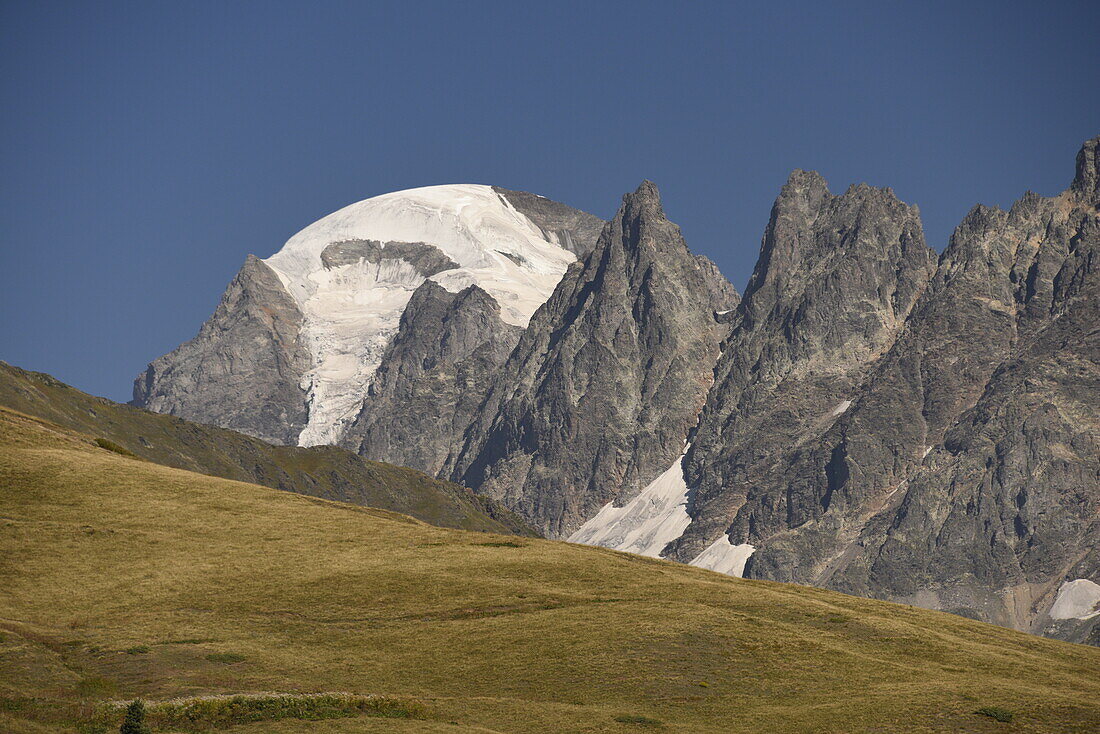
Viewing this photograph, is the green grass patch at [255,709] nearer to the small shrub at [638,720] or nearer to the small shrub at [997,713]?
the small shrub at [638,720]

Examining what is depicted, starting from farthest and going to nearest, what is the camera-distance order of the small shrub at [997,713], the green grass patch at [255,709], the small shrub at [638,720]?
1. the small shrub at [997,713]
2. the small shrub at [638,720]
3. the green grass patch at [255,709]

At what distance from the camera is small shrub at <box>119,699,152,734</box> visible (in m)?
51.5

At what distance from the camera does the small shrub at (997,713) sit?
61.6m

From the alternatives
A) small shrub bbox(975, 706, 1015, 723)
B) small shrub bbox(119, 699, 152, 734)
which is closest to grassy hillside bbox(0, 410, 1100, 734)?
small shrub bbox(975, 706, 1015, 723)

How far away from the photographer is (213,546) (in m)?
90.6

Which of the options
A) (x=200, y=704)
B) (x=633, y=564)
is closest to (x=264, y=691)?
(x=200, y=704)

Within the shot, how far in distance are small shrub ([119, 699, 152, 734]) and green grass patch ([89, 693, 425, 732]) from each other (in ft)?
8.98

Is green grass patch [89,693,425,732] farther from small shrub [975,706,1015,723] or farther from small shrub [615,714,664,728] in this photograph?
small shrub [975,706,1015,723]

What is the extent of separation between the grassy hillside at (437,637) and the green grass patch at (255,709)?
0.18m

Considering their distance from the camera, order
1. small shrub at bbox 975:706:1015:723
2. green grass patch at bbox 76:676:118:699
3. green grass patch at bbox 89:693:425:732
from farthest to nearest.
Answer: small shrub at bbox 975:706:1015:723
green grass patch at bbox 76:676:118:699
green grass patch at bbox 89:693:425:732

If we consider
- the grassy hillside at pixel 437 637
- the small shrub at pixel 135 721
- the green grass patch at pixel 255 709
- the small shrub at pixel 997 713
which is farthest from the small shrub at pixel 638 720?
the small shrub at pixel 135 721

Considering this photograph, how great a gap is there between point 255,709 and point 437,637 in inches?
645

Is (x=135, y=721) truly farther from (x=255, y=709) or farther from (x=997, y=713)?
(x=997, y=713)

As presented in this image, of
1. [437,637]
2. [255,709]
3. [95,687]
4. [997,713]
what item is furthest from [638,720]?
[95,687]
